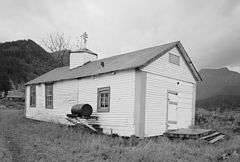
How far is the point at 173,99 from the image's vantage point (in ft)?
51.8

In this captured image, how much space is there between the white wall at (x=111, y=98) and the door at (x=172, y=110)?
2831mm

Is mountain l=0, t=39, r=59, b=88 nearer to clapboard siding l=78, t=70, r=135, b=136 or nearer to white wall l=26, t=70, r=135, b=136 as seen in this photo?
white wall l=26, t=70, r=135, b=136

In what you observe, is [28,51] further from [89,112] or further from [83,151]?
[83,151]

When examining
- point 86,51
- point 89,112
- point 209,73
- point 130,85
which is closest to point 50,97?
point 86,51

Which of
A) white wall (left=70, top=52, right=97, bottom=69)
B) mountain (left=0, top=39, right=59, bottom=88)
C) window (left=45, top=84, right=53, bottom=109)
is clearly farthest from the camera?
mountain (left=0, top=39, right=59, bottom=88)

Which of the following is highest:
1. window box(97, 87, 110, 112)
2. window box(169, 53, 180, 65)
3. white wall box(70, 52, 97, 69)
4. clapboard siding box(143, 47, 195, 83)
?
white wall box(70, 52, 97, 69)

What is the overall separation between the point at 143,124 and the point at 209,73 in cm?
9802

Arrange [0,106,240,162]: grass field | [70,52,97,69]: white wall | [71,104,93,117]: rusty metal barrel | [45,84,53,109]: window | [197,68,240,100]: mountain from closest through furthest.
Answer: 1. [0,106,240,162]: grass field
2. [71,104,93,117]: rusty metal barrel
3. [45,84,53,109]: window
4. [70,52,97,69]: white wall
5. [197,68,240,100]: mountain

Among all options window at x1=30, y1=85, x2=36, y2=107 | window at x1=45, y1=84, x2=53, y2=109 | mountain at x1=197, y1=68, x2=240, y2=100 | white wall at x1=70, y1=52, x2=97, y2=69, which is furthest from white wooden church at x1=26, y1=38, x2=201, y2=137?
mountain at x1=197, y1=68, x2=240, y2=100

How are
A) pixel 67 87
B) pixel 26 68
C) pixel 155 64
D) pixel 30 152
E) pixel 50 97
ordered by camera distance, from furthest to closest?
pixel 26 68 → pixel 50 97 → pixel 67 87 → pixel 155 64 → pixel 30 152

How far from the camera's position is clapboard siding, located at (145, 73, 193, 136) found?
550 inches

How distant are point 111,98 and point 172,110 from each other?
3707 mm

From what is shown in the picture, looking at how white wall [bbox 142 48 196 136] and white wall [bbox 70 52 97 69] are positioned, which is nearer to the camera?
white wall [bbox 142 48 196 136]

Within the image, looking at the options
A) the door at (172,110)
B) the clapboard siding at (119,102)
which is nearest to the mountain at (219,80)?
the door at (172,110)
